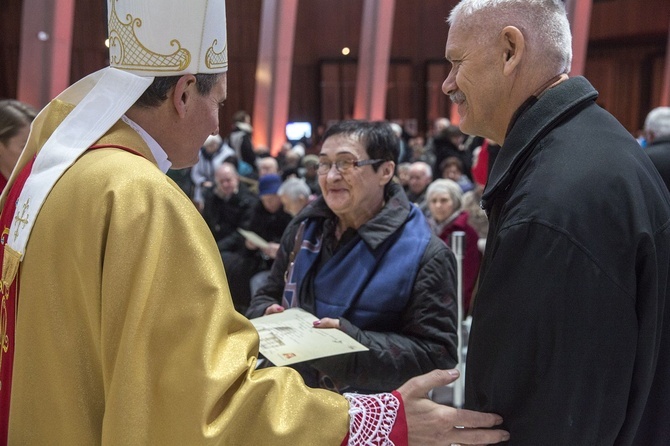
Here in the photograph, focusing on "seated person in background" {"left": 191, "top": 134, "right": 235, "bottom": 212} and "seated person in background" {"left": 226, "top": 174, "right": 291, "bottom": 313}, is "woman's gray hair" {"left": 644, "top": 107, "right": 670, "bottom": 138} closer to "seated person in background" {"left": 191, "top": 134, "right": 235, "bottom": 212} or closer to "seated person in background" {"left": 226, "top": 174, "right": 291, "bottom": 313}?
"seated person in background" {"left": 226, "top": 174, "right": 291, "bottom": 313}

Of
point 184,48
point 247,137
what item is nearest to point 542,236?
point 184,48

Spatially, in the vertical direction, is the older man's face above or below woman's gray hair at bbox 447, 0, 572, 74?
below

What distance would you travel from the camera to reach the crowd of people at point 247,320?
1.26 metres

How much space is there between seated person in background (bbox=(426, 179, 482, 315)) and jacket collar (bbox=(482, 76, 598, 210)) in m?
3.23

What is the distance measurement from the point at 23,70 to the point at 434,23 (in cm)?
1002

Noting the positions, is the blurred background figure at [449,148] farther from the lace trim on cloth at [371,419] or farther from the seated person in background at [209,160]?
the lace trim on cloth at [371,419]

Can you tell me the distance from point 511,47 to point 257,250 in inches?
161

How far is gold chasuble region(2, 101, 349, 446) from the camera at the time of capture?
4.28 feet

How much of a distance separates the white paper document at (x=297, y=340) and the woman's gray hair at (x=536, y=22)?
885 millimetres

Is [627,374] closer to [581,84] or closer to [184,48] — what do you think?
[581,84]

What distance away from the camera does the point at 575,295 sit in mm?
1243

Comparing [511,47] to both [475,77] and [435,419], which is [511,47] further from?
[435,419]

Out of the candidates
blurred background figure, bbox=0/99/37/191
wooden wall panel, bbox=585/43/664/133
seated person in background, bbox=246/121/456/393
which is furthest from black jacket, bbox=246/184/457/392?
wooden wall panel, bbox=585/43/664/133

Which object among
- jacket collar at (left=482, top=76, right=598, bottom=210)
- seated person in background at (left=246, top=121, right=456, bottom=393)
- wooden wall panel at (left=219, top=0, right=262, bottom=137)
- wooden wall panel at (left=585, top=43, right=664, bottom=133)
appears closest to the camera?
jacket collar at (left=482, top=76, right=598, bottom=210)
